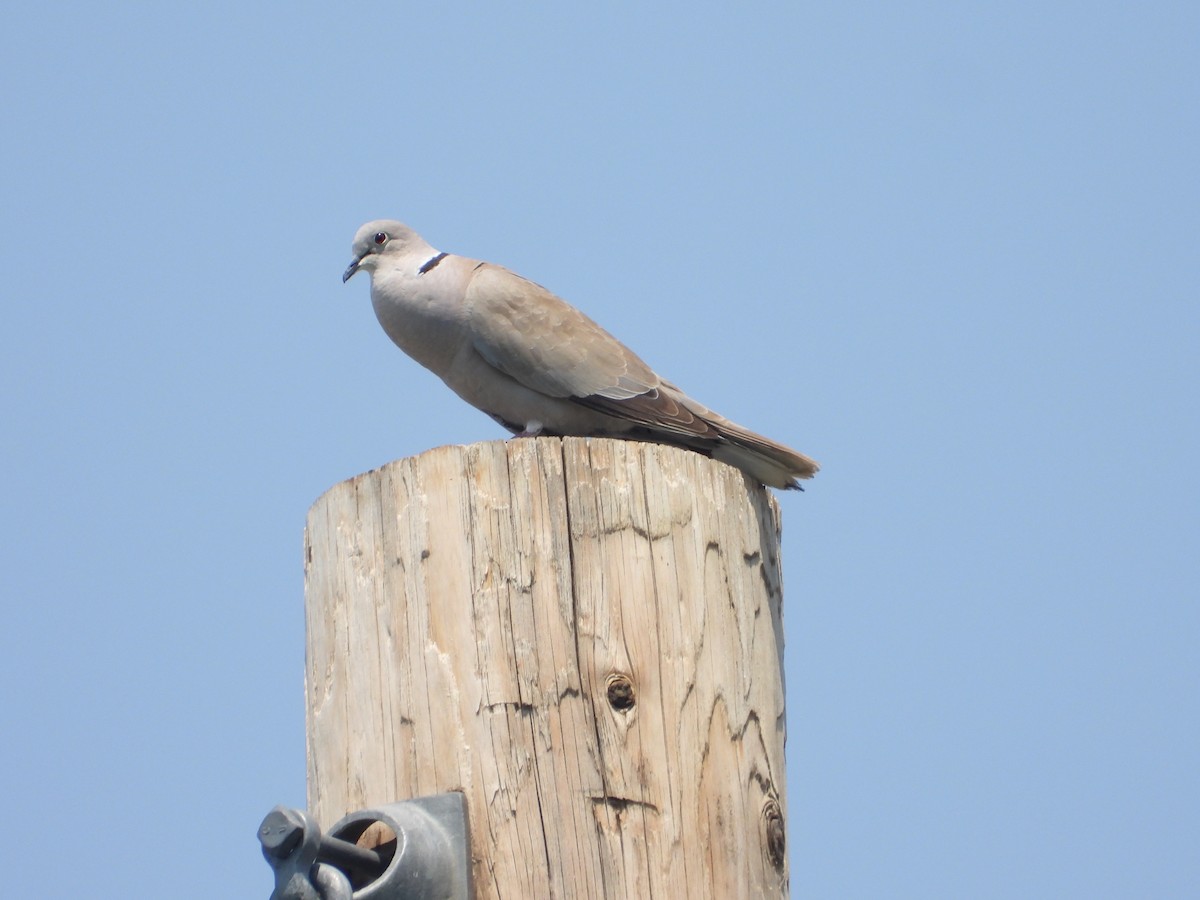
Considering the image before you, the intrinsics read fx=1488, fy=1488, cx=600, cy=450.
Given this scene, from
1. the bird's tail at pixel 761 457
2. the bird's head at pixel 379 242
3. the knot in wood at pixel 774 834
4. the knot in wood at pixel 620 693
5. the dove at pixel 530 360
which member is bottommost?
the knot in wood at pixel 774 834

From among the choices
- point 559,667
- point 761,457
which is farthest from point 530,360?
point 559,667

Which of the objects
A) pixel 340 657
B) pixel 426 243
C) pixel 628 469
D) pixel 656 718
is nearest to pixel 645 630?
pixel 656 718

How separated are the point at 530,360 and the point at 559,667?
2503 mm

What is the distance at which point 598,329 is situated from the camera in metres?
5.84

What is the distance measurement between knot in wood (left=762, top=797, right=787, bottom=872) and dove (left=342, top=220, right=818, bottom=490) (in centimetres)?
190

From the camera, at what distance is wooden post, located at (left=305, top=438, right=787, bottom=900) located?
10.4 feet

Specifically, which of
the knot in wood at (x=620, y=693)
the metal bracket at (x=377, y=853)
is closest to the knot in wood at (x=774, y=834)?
the knot in wood at (x=620, y=693)

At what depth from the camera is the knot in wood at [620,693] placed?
324cm

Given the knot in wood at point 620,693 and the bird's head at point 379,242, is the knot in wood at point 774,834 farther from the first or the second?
the bird's head at point 379,242

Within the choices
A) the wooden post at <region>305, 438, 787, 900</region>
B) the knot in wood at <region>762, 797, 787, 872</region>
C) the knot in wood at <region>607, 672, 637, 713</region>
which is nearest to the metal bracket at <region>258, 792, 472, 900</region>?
the wooden post at <region>305, 438, 787, 900</region>

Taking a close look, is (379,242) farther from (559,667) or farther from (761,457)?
(559,667)

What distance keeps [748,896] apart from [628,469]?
999mm

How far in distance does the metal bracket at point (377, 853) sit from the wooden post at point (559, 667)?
49 mm

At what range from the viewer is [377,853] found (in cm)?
321
